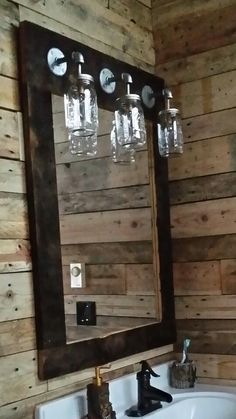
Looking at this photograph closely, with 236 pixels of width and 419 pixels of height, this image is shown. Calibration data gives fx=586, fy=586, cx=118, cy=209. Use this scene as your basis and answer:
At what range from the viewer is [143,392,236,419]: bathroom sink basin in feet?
6.03

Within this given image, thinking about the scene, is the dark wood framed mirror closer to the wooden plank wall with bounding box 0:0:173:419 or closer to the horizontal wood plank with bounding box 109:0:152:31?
the wooden plank wall with bounding box 0:0:173:419

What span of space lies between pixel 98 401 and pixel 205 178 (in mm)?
866

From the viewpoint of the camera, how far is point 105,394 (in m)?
1.59

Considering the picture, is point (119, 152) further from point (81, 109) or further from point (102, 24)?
point (102, 24)

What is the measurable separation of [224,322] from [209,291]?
116mm

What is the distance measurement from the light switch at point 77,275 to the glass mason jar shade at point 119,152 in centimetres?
37

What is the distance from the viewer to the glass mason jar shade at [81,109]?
64.3 inches

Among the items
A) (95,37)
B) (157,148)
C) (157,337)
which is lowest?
(157,337)

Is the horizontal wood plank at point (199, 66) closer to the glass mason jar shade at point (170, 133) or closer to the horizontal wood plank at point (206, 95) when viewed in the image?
the horizontal wood plank at point (206, 95)

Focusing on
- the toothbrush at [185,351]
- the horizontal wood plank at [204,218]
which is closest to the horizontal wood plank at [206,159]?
the horizontal wood plank at [204,218]

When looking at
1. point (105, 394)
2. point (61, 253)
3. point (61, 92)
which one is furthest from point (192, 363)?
point (61, 92)

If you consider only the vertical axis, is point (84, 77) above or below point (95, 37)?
below

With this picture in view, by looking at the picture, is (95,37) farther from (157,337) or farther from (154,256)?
(157,337)

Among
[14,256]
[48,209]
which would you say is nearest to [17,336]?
[14,256]
